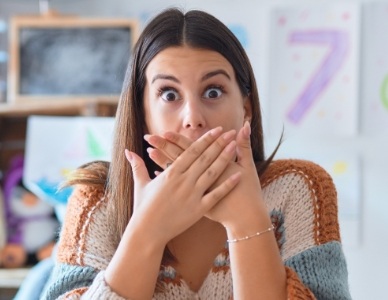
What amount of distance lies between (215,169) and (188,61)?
178 mm

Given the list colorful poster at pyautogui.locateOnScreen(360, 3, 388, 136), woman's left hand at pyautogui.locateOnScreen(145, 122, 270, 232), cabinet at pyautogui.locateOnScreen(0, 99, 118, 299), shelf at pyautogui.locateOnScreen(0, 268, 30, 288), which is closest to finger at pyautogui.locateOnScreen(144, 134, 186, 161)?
woman's left hand at pyautogui.locateOnScreen(145, 122, 270, 232)

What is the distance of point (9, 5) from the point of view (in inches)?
108

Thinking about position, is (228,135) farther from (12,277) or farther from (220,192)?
(12,277)

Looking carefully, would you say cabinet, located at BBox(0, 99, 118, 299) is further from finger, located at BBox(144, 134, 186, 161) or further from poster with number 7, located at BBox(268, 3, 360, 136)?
finger, located at BBox(144, 134, 186, 161)

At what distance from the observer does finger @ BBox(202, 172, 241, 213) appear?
927 millimetres

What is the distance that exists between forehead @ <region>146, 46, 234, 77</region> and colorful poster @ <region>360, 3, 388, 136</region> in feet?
4.75

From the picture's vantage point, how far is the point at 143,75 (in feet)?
3.58

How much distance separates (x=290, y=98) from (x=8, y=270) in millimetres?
1139

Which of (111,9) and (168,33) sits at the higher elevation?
(111,9)

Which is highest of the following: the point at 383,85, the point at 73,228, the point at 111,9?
the point at 111,9

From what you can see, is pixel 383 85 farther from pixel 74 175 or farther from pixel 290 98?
pixel 74 175

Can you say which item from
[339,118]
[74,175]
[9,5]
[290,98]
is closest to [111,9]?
[9,5]

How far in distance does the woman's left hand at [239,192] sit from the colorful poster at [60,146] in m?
1.05

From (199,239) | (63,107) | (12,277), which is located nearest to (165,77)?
(199,239)
